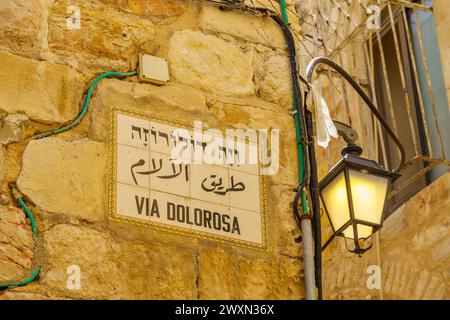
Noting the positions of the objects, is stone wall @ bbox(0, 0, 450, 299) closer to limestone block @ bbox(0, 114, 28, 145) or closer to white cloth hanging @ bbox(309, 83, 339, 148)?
limestone block @ bbox(0, 114, 28, 145)

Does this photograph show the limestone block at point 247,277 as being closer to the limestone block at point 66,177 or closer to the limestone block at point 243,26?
the limestone block at point 66,177

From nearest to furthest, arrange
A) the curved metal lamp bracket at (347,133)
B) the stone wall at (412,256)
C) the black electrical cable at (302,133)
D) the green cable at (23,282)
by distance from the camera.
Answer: the green cable at (23,282), the black electrical cable at (302,133), the curved metal lamp bracket at (347,133), the stone wall at (412,256)

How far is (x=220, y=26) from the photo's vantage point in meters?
4.43

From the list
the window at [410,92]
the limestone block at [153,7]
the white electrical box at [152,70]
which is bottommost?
the white electrical box at [152,70]

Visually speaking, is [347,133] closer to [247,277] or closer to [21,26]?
[247,277]

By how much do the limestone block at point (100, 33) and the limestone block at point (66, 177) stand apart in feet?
1.34

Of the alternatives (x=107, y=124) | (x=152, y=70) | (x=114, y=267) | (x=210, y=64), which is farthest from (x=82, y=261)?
(x=210, y=64)

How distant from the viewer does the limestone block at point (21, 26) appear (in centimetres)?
393

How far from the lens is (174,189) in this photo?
391 cm

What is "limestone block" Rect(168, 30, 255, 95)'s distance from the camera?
4.24m

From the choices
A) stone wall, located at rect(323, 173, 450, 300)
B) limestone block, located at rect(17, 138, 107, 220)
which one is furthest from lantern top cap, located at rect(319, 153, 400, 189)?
stone wall, located at rect(323, 173, 450, 300)

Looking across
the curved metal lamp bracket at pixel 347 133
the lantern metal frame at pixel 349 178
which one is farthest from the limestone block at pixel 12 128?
the curved metal lamp bracket at pixel 347 133
